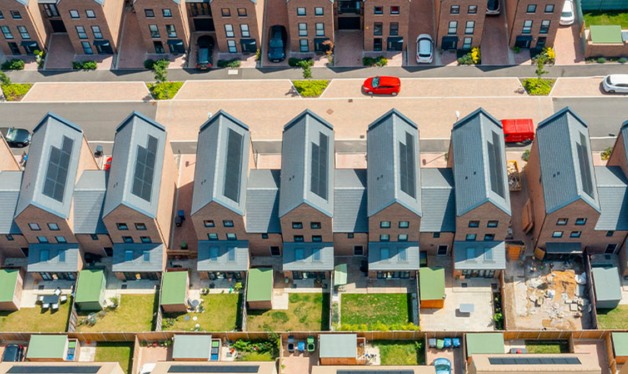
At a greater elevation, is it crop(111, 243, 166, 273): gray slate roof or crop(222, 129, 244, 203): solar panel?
crop(222, 129, 244, 203): solar panel

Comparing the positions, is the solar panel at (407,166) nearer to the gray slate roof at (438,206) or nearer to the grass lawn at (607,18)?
the gray slate roof at (438,206)

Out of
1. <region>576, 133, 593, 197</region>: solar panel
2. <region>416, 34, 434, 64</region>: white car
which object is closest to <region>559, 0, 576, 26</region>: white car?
<region>416, 34, 434, 64</region>: white car

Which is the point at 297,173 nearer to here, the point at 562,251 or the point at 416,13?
the point at 562,251

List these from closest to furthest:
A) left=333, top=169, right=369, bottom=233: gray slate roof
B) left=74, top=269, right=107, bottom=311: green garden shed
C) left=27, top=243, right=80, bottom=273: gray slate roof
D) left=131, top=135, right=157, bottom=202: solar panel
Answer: left=131, top=135, right=157, bottom=202: solar panel < left=333, top=169, right=369, bottom=233: gray slate roof < left=74, top=269, right=107, bottom=311: green garden shed < left=27, top=243, right=80, bottom=273: gray slate roof

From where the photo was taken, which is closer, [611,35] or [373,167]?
[373,167]

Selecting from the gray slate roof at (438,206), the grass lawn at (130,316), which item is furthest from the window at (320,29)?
the grass lawn at (130,316)

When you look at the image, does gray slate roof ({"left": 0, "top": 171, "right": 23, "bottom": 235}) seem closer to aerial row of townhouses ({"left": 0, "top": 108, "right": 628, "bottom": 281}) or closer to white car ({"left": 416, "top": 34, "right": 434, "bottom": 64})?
aerial row of townhouses ({"left": 0, "top": 108, "right": 628, "bottom": 281})

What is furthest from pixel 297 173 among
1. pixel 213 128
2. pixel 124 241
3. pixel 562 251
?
pixel 562 251

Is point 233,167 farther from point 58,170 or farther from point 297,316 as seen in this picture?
point 58,170
